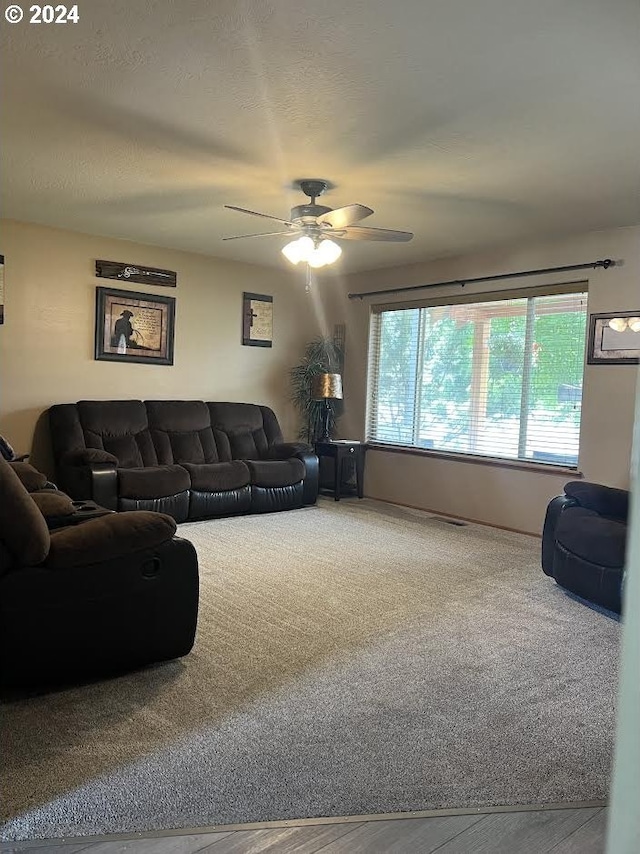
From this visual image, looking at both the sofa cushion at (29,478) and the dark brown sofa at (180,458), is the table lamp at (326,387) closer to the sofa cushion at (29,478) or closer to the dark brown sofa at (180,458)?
the dark brown sofa at (180,458)

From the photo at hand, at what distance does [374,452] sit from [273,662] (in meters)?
4.28

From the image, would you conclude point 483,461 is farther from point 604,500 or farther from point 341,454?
point 604,500

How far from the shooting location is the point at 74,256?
19.2 feet

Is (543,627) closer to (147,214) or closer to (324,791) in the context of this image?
(324,791)

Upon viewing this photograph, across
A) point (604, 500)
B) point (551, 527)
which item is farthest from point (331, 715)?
point (604, 500)

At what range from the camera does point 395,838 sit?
5.92 feet

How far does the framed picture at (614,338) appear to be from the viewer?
4.95 metres

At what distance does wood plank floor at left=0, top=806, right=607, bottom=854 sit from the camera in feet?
5.67

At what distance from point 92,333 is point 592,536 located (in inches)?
177

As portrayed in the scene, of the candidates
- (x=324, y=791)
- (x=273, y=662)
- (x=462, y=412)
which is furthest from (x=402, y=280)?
(x=324, y=791)

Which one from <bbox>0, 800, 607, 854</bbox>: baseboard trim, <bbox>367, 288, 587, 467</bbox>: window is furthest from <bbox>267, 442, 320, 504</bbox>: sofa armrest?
<bbox>0, 800, 607, 854</bbox>: baseboard trim

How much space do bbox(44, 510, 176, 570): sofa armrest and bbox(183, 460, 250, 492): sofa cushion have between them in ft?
9.69

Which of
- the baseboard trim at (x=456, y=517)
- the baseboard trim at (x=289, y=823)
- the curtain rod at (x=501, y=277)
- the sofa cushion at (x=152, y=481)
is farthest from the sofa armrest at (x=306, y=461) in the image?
the baseboard trim at (x=289, y=823)

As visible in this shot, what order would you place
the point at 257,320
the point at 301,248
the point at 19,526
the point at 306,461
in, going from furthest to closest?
the point at 257,320 < the point at 306,461 < the point at 301,248 < the point at 19,526
